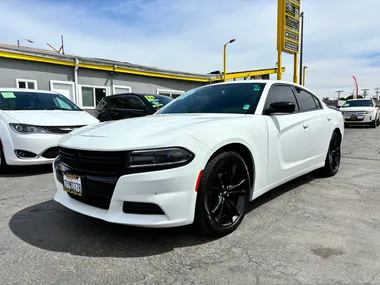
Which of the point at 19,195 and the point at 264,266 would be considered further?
the point at 19,195

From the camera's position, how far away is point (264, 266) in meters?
2.14

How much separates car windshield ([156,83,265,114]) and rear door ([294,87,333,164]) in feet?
3.22

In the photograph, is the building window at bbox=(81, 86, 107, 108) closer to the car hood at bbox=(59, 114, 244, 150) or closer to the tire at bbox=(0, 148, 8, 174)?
the tire at bbox=(0, 148, 8, 174)

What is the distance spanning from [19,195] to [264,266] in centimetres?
325

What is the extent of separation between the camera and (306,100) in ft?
14.0

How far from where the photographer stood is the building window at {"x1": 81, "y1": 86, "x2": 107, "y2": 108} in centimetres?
1349

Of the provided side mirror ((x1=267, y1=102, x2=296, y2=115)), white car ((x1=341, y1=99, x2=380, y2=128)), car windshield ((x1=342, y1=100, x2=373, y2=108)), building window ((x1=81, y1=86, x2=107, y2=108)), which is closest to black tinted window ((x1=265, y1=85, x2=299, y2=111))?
side mirror ((x1=267, y1=102, x2=296, y2=115))

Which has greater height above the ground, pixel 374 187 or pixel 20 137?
pixel 20 137

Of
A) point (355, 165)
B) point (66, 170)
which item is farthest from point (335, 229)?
point (355, 165)

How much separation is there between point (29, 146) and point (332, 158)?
476cm

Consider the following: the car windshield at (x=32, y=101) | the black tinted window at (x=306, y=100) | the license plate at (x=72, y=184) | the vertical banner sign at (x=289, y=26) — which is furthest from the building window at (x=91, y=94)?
the license plate at (x=72, y=184)

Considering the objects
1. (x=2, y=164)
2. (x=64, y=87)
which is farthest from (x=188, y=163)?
(x=64, y=87)

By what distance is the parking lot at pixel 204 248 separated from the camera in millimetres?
2029

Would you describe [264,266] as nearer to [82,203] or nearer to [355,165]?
[82,203]
